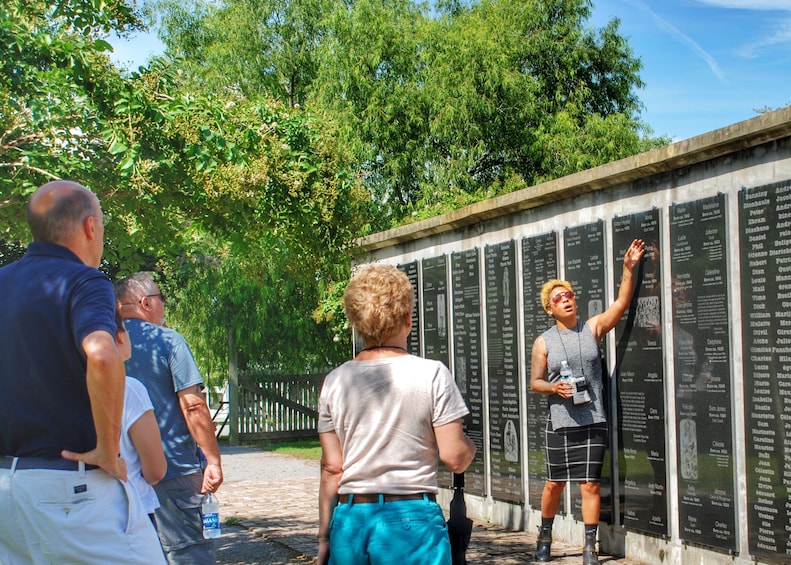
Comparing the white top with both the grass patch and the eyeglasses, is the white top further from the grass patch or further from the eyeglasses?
the grass patch

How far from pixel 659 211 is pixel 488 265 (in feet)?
8.56

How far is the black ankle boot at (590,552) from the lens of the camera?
278 inches

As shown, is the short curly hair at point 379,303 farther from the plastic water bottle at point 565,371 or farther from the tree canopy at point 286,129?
the tree canopy at point 286,129

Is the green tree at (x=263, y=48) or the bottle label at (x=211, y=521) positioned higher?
the green tree at (x=263, y=48)

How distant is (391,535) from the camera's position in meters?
3.62

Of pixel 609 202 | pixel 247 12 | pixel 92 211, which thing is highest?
pixel 247 12

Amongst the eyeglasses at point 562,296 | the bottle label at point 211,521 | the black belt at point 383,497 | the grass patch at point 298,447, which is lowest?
the grass patch at point 298,447

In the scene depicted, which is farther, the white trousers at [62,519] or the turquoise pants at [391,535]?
the turquoise pants at [391,535]

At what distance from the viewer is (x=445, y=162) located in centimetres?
2381

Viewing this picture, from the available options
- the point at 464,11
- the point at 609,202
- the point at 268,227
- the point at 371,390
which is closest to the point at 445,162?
the point at 464,11

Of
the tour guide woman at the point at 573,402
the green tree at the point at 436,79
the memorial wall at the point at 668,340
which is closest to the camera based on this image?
the memorial wall at the point at 668,340

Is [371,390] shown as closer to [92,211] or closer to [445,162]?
[92,211]

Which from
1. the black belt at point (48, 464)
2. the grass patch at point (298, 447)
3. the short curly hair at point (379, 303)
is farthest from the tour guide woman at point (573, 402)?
the grass patch at point (298, 447)

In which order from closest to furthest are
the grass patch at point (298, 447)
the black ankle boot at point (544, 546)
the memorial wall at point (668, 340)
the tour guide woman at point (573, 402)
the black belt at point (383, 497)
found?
the black belt at point (383, 497)
the memorial wall at point (668, 340)
the tour guide woman at point (573, 402)
the black ankle boot at point (544, 546)
the grass patch at point (298, 447)
